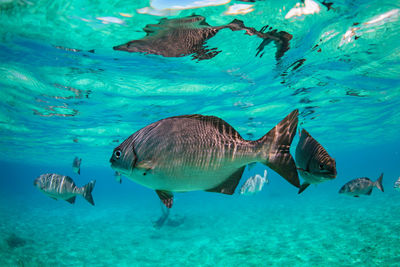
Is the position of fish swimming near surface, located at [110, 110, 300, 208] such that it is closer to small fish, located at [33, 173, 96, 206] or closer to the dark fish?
small fish, located at [33, 173, 96, 206]

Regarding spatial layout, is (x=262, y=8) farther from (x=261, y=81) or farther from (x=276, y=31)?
(x=261, y=81)

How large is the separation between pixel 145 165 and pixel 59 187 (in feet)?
16.2

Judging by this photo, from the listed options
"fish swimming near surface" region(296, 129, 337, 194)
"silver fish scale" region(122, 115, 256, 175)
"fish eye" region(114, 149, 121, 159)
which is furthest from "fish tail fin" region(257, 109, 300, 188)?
"fish eye" region(114, 149, 121, 159)

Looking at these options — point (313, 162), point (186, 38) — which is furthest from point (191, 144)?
point (186, 38)

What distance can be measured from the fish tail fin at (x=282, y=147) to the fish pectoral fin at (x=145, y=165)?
3.23ft

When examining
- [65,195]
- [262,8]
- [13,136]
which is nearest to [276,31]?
[262,8]

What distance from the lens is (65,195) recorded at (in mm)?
5379

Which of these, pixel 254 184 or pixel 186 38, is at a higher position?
pixel 186 38

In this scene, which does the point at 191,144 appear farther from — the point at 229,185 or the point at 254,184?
the point at 254,184

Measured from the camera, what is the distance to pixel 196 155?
6.06 feet

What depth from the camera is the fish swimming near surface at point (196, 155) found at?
5.76ft

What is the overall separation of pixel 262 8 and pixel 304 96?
10.2 meters

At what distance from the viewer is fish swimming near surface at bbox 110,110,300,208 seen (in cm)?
176

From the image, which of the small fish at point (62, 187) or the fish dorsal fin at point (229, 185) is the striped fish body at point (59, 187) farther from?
the fish dorsal fin at point (229, 185)
